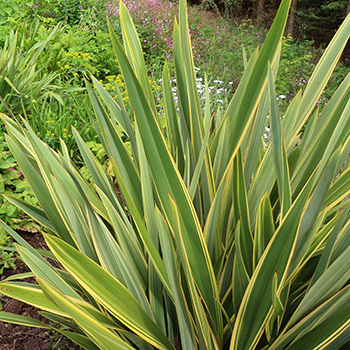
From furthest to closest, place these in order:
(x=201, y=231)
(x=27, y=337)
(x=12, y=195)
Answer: (x=12, y=195)
(x=27, y=337)
(x=201, y=231)

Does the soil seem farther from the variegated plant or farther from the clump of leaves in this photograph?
the variegated plant

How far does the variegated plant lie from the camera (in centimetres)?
93

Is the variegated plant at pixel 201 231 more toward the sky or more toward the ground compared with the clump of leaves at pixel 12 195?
more toward the sky

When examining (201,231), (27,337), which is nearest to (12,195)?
(27,337)

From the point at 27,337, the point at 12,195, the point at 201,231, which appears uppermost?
the point at 201,231

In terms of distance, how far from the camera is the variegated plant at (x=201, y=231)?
0.93 m

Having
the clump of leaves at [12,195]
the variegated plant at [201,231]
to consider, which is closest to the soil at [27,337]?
the clump of leaves at [12,195]

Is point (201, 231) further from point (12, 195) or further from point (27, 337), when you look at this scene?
point (12, 195)

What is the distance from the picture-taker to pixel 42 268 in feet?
3.77

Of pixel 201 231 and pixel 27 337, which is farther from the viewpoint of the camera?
pixel 27 337

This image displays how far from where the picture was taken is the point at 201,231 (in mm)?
974

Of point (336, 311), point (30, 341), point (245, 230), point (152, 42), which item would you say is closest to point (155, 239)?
point (245, 230)

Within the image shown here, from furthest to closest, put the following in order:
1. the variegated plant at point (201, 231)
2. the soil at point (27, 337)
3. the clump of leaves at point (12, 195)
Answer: the clump of leaves at point (12, 195)
the soil at point (27, 337)
the variegated plant at point (201, 231)

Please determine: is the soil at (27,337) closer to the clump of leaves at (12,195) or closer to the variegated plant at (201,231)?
the clump of leaves at (12,195)
